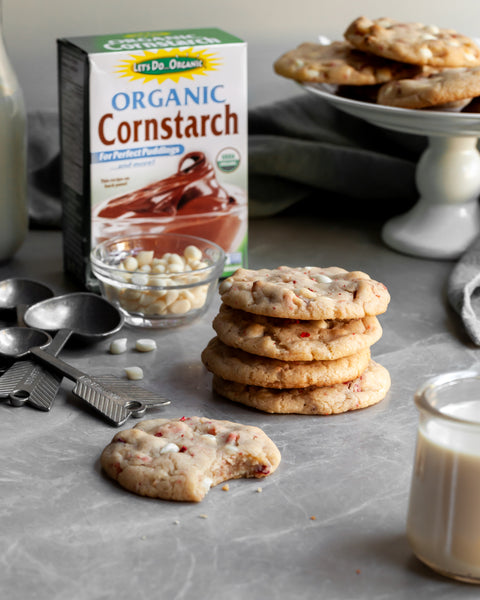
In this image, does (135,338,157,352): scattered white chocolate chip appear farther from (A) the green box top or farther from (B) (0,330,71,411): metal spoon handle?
(A) the green box top

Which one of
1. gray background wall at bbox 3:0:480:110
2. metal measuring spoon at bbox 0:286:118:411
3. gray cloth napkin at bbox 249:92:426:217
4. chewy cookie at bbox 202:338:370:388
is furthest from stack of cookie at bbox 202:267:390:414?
gray background wall at bbox 3:0:480:110

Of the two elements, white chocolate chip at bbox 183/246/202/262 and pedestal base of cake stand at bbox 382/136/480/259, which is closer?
white chocolate chip at bbox 183/246/202/262

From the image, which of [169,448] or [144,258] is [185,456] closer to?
[169,448]

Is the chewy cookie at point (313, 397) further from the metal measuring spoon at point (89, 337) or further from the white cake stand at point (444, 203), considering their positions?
the white cake stand at point (444, 203)

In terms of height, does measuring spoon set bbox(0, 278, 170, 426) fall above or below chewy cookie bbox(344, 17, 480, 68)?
below

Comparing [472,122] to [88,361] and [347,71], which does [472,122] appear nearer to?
[347,71]

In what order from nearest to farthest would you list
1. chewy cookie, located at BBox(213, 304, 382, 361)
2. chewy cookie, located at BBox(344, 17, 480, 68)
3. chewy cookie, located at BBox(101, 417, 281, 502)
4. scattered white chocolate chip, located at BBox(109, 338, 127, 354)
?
chewy cookie, located at BBox(101, 417, 281, 502) → chewy cookie, located at BBox(213, 304, 382, 361) → scattered white chocolate chip, located at BBox(109, 338, 127, 354) → chewy cookie, located at BBox(344, 17, 480, 68)

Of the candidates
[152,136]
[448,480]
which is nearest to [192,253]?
[152,136]
